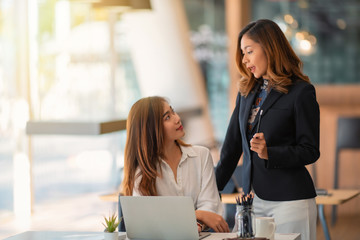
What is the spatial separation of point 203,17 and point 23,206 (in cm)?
514

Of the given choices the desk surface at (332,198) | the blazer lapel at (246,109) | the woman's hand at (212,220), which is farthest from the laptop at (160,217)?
the desk surface at (332,198)

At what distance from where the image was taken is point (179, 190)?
2.51 metres

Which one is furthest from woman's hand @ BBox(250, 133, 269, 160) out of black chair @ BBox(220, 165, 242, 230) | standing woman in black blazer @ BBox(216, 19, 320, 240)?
black chair @ BBox(220, 165, 242, 230)

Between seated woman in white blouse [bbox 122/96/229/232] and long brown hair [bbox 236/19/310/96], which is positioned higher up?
long brown hair [bbox 236/19/310/96]

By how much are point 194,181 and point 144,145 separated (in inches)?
9.9

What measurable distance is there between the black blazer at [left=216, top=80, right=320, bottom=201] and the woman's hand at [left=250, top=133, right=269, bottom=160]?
32mm

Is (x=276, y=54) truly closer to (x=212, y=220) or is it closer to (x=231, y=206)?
(x=212, y=220)

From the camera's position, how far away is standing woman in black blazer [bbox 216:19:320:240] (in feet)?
8.04

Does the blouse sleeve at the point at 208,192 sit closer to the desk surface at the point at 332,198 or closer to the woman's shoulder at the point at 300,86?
the woman's shoulder at the point at 300,86

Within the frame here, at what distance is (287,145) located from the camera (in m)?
2.49

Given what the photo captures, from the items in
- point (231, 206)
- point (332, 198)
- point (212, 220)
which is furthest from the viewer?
point (231, 206)

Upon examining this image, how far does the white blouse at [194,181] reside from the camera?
250 centimetres

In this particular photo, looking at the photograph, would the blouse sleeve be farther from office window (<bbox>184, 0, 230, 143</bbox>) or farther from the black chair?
office window (<bbox>184, 0, 230, 143</bbox>)

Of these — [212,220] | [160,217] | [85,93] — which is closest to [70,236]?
[160,217]
